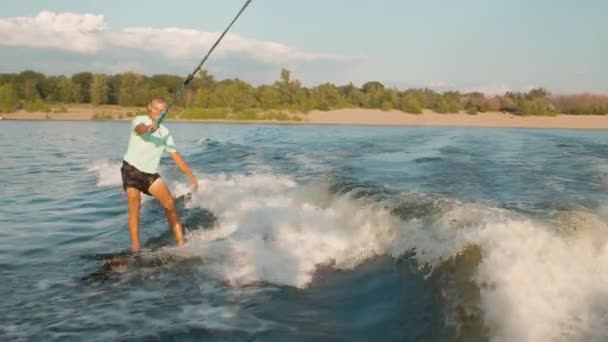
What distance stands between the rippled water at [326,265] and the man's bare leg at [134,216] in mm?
394

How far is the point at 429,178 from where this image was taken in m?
13.3

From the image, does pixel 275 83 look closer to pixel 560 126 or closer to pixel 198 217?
pixel 560 126

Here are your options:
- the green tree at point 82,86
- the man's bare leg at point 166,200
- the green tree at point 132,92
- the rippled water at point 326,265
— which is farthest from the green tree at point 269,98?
the man's bare leg at point 166,200

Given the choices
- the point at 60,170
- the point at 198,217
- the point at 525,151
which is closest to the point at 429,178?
the point at 198,217

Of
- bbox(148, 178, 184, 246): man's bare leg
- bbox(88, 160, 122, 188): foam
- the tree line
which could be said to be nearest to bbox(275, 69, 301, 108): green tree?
the tree line

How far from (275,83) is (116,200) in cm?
5485

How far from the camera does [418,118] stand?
5531 cm

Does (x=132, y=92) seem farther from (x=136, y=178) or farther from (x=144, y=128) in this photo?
(x=144, y=128)

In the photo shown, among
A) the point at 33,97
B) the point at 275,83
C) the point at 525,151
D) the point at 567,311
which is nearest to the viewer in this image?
the point at 567,311

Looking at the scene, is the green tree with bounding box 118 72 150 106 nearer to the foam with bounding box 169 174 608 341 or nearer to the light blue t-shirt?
the foam with bounding box 169 174 608 341

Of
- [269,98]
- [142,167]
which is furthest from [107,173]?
[269,98]

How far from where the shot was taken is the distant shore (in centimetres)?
4722

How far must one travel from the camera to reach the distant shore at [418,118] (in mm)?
47219

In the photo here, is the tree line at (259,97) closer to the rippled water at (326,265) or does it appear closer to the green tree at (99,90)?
the green tree at (99,90)
